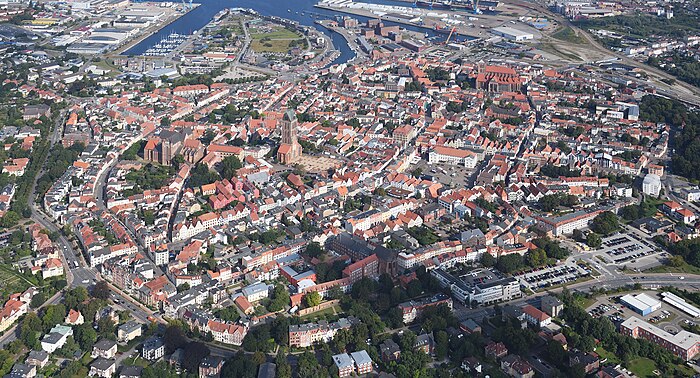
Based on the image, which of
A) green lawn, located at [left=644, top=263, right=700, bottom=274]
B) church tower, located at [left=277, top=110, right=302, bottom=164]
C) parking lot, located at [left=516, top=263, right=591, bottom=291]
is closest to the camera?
parking lot, located at [left=516, top=263, right=591, bottom=291]

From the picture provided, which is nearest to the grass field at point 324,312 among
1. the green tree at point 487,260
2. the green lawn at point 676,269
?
the green tree at point 487,260

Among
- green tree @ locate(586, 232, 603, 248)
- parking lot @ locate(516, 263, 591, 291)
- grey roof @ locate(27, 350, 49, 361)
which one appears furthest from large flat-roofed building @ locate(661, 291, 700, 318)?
grey roof @ locate(27, 350, 49, 361)

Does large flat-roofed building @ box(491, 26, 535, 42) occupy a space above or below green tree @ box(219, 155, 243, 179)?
above

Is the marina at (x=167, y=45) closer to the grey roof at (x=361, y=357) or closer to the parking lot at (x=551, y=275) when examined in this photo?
the parking lot at (x=551, y=275)

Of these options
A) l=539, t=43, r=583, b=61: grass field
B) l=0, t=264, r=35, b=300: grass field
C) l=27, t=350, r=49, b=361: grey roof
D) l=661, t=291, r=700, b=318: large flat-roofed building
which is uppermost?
l=539, t=43, r=583, b=61: grass field

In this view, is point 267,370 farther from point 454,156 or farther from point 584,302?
point 454,156

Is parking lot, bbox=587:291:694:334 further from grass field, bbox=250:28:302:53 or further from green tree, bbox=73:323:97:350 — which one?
grass field, bbox=250:28:302:53

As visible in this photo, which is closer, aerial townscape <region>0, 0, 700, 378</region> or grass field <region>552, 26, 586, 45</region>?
aerial townscape <region>0, 0, 700, 378</region>
